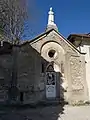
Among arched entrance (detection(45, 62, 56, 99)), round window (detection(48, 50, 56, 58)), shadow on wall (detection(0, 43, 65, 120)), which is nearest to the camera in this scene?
shadow on wall (detection(0, 43, 65, 120))

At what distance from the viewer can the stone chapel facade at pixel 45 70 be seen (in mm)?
18047

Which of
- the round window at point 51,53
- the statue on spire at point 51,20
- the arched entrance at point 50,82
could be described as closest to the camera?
the arched entrance at point 50,82

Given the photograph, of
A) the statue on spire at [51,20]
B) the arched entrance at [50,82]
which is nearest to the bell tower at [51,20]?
the statue on spire at [51,20]

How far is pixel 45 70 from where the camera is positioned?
19.1 metres

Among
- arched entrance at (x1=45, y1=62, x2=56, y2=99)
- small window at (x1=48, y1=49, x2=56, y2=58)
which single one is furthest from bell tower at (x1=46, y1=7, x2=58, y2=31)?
arched entrance at (x1=45, y1=62, x2=56, y2=99)

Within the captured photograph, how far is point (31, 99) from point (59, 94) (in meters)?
2.54

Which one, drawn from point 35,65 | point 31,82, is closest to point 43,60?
point 35,65

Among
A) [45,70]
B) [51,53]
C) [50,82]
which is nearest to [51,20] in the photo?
[51,53]

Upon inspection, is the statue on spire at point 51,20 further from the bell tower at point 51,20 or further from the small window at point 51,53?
the small window at point 51,53

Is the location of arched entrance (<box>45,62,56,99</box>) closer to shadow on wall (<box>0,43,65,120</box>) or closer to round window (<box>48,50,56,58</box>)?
shadow on wall (<box>0,43,65,120</box>)

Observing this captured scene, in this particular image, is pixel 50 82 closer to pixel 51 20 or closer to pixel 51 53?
pixel 51 53

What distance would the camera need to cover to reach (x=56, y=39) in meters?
20.0

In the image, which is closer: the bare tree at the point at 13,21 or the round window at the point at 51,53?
the round window at the point at 51,53

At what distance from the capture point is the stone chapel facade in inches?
711
